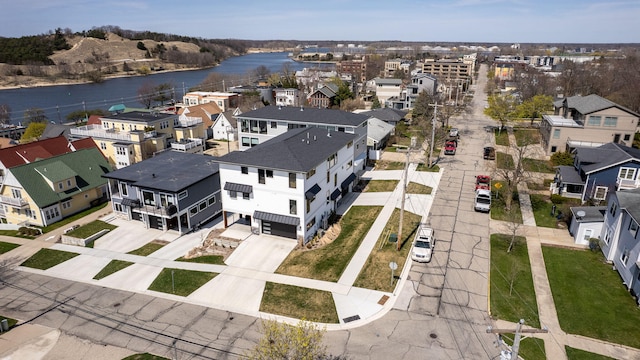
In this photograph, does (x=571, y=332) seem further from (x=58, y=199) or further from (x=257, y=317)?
(x=58, y=199)

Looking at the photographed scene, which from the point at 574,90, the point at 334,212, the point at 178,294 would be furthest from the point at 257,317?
the point at 574,90

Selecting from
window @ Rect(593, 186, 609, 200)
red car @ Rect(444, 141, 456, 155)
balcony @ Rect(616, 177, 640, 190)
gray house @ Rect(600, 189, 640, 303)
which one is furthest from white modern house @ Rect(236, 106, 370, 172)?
balcony @ Rect(616, 177, 640, 190)

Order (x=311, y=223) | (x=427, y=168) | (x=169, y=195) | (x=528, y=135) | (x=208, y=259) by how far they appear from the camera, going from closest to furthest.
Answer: (x=208, y=259) → (x=311, y=223) → (x=169, y=195) → (x=427, y=168) → (x=528, y=135)

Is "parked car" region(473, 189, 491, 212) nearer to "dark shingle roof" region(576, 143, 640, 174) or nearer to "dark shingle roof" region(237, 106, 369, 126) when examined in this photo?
"dark shingle roof" region(576, 143, 640, 174)

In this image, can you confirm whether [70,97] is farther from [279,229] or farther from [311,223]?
[311,223]

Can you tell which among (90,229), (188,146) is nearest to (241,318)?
(90,229)
